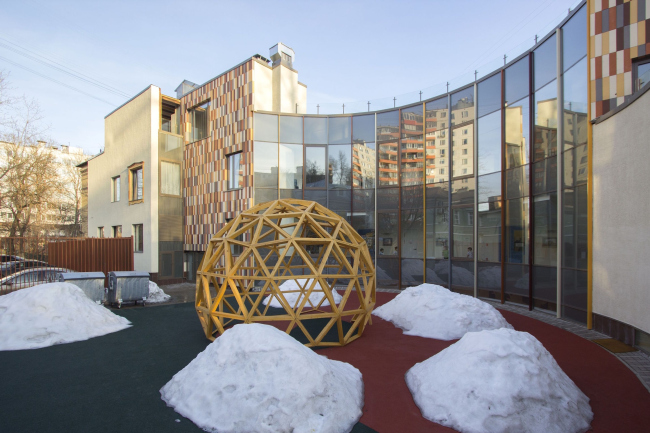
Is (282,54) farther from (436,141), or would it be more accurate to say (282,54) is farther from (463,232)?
(463,232)

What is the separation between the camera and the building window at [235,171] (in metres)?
18.2

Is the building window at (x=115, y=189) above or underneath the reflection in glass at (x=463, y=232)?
above

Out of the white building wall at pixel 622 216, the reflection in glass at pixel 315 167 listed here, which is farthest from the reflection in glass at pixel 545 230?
the reflection in glass at pixel 315 167

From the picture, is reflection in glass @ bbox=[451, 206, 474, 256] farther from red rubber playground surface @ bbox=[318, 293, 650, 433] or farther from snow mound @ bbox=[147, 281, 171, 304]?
snow mound @ bbox=[147, 281, 171, 304]

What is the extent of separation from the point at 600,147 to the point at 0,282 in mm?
20522

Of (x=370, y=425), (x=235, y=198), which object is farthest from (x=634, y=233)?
(x=235, y=198)

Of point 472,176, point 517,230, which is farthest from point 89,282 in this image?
point 517,230

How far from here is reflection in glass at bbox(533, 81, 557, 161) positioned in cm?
1122

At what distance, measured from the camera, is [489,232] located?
13.9m

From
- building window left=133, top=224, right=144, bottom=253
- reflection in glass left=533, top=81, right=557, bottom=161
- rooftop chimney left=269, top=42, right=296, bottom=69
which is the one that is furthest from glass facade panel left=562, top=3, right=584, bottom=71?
building window left=133, top=224, right=144, bottom=253

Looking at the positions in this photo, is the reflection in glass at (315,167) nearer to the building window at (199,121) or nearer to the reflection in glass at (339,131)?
the reflection in glass at (339,131)

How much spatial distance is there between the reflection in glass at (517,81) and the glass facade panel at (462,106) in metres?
1.65

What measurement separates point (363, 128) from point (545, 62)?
822 centimetres

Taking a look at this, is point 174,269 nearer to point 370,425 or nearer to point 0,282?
point 0,282
